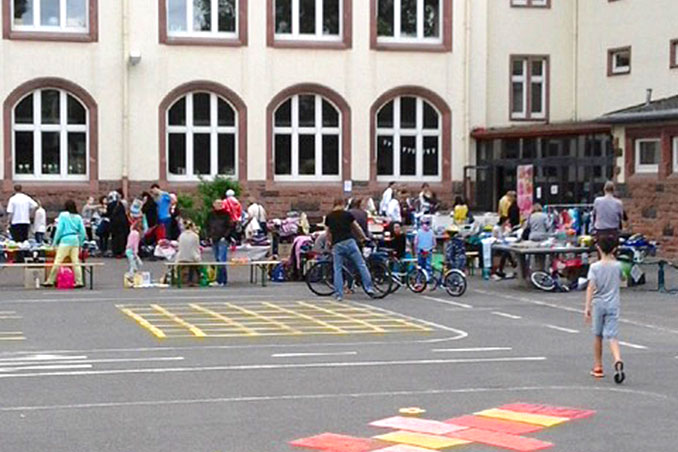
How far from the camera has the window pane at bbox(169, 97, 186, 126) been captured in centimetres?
4028

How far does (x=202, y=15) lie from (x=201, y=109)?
9.45 ft

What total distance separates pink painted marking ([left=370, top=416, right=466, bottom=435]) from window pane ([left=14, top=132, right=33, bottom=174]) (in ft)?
97.8

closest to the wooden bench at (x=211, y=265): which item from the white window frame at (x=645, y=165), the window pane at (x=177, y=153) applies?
the white window frame at (x=645, y=165)

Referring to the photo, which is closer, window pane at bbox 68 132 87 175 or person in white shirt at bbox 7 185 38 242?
person in white shirt at bbox 7 185 38 242

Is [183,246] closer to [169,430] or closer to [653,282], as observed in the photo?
[653,282]

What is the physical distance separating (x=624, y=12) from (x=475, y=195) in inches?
293

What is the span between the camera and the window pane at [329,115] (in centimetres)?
4159

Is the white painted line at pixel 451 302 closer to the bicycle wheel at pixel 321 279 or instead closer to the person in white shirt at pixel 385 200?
the bicycle wheel at pixel 321 279

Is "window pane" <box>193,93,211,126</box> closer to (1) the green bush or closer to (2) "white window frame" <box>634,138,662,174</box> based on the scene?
(1) the green bush

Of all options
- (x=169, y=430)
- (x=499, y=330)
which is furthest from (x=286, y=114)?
(x=169, y=430)

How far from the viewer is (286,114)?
41.3 meters

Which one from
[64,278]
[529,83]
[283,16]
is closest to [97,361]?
[64,278]

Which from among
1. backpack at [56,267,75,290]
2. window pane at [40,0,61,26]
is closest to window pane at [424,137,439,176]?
window pane at [40,0,61,26]

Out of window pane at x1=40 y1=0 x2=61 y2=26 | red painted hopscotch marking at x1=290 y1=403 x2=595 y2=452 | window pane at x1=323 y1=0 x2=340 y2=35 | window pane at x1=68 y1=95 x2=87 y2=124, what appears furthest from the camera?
window pane at x1=323 y1=0 x2=340 y2=35
